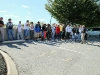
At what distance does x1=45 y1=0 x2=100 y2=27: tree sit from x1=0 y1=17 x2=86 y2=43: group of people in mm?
13080

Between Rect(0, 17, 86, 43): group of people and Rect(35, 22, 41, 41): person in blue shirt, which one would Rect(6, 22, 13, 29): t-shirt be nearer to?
Rect(0, 17, 86, 43): group of people

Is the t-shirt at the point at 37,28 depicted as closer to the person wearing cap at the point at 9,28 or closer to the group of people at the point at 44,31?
the group of people at the point at 44,31

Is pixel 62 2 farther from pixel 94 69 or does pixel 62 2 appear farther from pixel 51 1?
pixel 94 69

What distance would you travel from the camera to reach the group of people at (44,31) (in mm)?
17886

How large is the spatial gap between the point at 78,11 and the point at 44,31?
1664cm

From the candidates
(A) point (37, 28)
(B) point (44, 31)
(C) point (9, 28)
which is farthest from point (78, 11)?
(C) point (9, 28)

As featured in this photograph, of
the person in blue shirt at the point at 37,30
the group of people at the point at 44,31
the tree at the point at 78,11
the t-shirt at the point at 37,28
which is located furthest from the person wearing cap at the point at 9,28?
the tree at the point at 78,11

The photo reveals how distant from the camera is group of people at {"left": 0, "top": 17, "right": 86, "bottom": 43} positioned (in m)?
17.9

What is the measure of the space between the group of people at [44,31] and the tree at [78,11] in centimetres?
1308

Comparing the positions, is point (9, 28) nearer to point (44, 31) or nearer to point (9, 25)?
point (9, 25)

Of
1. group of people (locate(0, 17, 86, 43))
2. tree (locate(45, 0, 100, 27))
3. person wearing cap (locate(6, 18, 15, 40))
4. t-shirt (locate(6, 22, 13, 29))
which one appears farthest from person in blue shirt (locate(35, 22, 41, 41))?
tree (locate(45, 0, 100, 27))

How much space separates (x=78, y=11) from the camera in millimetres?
36188

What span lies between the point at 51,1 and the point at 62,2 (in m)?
5.26

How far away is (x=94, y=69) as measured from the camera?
8.63m
